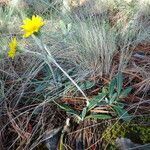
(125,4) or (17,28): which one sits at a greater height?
(17,28)

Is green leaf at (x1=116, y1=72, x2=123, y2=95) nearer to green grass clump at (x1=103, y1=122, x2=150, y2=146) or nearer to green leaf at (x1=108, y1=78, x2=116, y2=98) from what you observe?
green leaf at (x1=108, y1=78, x2=116, y2=98)

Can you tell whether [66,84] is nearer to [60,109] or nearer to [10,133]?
[60,109]

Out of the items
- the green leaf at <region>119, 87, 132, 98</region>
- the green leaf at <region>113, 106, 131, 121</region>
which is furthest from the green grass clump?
the green leaf at <region>119, 87, 132, 98</region>

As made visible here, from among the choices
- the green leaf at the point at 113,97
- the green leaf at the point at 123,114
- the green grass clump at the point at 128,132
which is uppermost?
the green leaf at the point at 113,97

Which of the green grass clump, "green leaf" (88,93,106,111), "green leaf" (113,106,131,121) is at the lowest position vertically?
the green grass clump

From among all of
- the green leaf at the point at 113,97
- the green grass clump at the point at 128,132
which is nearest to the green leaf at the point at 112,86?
the green leaf at the point at 113,97

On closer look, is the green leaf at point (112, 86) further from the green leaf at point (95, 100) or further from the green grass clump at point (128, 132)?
the green grass clump at point (128, 132)

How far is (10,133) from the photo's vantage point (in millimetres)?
1334

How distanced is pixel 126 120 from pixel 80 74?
0.36 metres

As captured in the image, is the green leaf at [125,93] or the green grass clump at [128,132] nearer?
the green grass clump at [128,132]

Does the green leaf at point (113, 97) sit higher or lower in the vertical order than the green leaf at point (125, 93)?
higher

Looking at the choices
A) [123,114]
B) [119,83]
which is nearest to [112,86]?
[119,83]

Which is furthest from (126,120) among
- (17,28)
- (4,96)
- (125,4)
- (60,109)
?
(125,4)

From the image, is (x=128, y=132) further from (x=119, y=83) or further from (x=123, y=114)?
(x=119, y=83)
